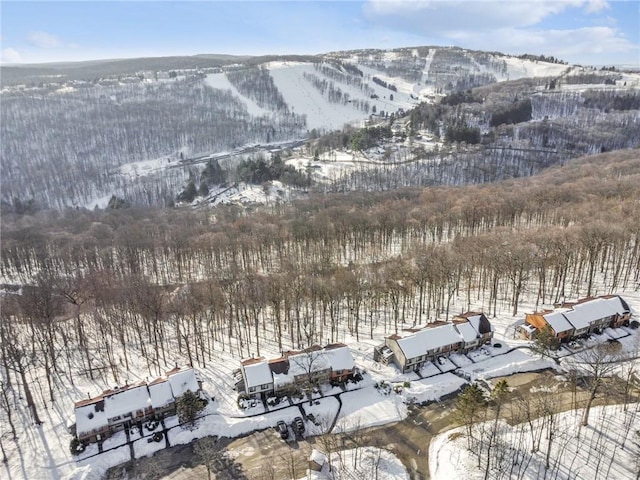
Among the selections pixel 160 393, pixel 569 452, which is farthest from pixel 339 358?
pixel 569 452

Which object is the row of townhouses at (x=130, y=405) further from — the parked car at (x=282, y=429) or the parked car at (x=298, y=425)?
the parked car at (x=298, y=425)

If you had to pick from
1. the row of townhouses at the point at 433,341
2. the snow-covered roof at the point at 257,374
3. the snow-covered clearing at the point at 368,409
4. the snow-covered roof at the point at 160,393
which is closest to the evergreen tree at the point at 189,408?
the snow-covered roof at the point at 160,393

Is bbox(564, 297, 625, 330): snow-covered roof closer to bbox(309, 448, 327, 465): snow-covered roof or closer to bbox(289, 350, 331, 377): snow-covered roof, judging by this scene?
bbox(289, 350, 331, 377): snow-covered roof

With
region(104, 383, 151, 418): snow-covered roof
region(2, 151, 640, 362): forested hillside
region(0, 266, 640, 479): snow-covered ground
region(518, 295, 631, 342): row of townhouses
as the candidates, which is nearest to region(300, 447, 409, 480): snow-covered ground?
region(0, 266, 640, 479): snow-covered ground

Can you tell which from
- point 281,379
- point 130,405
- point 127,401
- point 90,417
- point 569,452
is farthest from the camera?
point 281,379

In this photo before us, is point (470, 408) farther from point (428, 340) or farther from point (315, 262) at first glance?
point (315, 262)

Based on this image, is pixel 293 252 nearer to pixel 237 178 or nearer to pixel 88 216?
pixel 88 216
